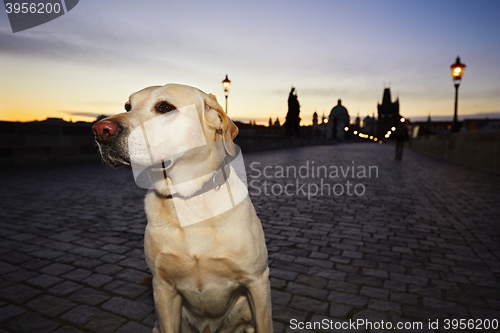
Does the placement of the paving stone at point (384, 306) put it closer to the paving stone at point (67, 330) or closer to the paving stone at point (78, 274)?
the paving stone at point (67, 330)

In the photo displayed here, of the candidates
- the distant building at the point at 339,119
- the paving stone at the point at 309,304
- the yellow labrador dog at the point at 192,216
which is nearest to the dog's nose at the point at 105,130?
the yellow labrador dog at the point at 192,216

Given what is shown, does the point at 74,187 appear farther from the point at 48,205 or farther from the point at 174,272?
the point at 174,272

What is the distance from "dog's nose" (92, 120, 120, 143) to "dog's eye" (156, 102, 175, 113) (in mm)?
455

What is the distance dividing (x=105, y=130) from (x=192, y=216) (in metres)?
0.81

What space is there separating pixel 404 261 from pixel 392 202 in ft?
11.9

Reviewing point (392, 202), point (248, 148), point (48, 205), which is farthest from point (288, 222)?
point (248, 148)

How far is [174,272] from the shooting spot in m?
2.18

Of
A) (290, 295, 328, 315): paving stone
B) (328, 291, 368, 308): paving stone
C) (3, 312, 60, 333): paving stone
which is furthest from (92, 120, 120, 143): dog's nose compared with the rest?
(328, 291, 368, 308): paving stone

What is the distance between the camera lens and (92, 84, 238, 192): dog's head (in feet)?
6.84

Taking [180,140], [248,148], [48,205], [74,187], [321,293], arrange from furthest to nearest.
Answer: [248,148] → [74,187] → [48,205] → [321,293] → [180,140]

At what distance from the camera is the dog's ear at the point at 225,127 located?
96.7 inches

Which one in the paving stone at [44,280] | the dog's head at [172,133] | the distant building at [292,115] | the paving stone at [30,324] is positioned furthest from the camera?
the distant building at [292,115]

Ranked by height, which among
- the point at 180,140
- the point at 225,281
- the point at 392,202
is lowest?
the point at 392,202

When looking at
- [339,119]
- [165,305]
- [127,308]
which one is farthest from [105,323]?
[339,119]
